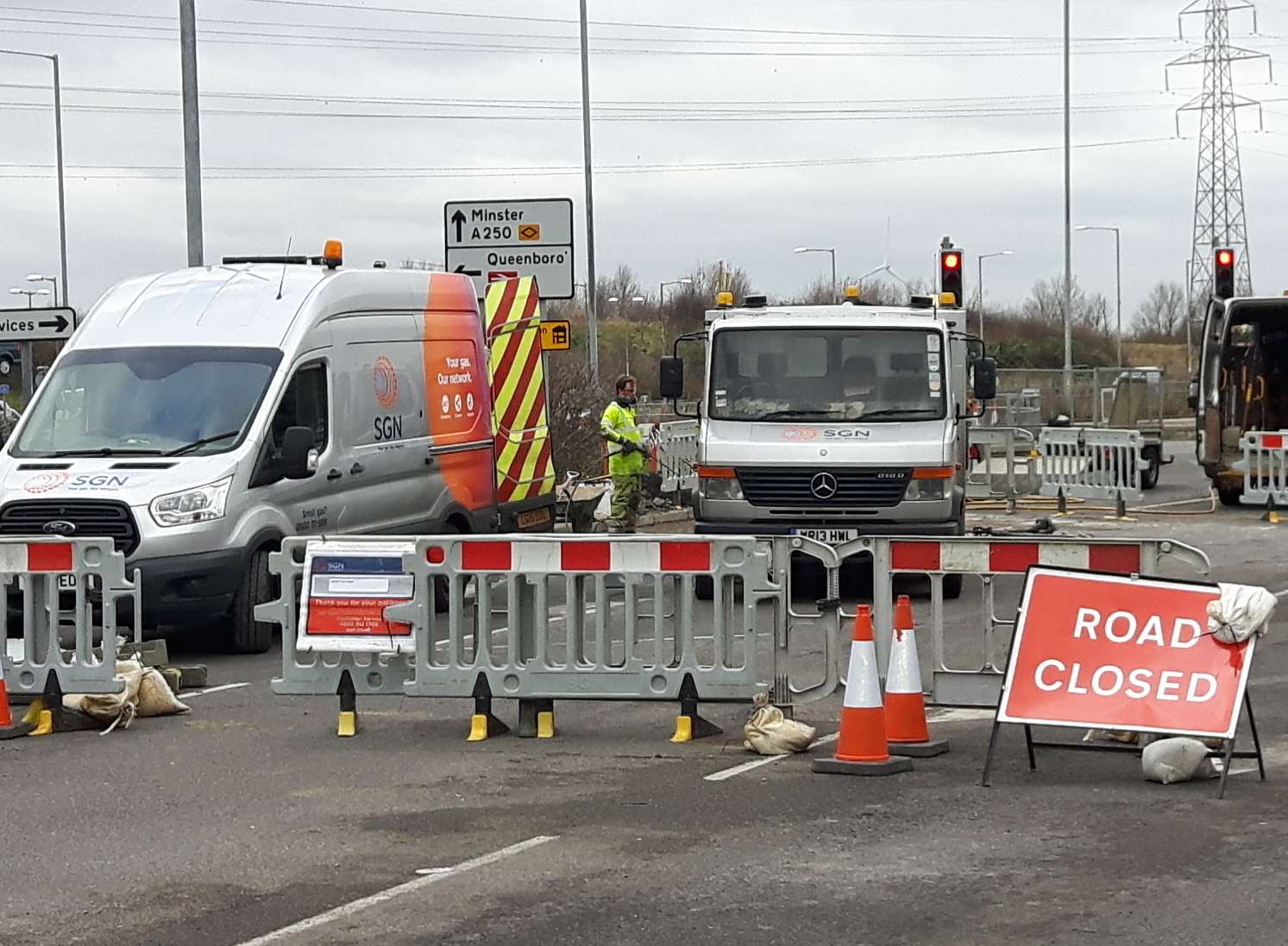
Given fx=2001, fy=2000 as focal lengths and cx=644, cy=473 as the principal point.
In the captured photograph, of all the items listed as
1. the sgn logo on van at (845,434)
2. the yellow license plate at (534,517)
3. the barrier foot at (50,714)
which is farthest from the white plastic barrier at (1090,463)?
the barrier foot at (50,714)

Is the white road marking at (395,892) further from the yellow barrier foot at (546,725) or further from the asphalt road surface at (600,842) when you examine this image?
the yellow barrier foot at (546,725)

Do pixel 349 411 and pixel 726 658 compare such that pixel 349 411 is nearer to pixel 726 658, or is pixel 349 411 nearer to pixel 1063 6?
pixel 726 658

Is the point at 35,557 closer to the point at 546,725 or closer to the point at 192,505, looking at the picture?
the point at 192,505

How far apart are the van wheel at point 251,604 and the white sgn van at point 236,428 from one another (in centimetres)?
1

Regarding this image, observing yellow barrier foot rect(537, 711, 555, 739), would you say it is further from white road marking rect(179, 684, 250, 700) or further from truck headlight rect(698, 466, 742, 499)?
truck headlight rect(698, 466, 742, 499)

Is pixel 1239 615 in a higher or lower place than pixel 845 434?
lower

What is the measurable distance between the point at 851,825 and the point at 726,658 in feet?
7.53

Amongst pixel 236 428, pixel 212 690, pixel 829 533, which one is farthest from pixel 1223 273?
pixel 212 690

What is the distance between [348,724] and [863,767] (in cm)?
300

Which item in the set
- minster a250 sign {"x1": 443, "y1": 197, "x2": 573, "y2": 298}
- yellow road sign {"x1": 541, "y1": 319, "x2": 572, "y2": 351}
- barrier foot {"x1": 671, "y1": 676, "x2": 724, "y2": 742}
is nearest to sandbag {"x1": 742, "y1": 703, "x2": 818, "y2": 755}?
barrier foot {"x1": 671, "y1": 676, "x2": 724, "y2": 742}

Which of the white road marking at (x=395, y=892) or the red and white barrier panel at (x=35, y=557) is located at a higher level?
the red and white barrier panel at (x=35, y=557)

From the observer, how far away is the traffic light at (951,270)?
2369 cm

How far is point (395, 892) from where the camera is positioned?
7.19 meters

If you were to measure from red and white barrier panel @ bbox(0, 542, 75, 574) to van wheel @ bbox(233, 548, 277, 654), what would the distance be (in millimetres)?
2929
